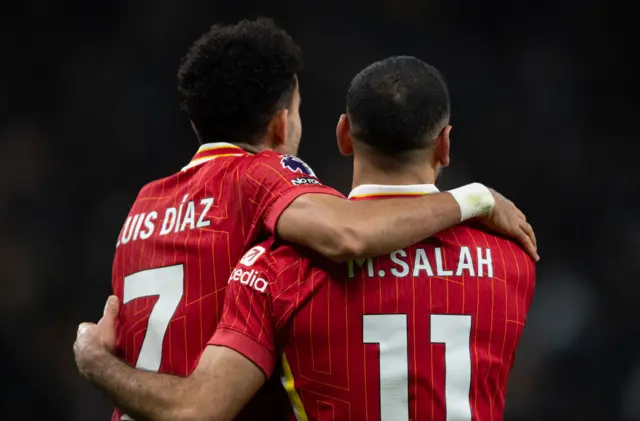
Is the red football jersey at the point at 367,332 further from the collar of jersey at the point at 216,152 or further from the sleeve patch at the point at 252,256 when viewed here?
the collar of jersey at the point at 216,152

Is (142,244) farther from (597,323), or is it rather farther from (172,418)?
(597,323)

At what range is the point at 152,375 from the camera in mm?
2820

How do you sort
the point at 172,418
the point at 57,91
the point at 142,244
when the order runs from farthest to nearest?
the point at 57,91 → the point at 142,244 → the point at 172,418

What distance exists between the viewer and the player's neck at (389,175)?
9.18ft

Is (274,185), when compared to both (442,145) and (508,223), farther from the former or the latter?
(508,223)

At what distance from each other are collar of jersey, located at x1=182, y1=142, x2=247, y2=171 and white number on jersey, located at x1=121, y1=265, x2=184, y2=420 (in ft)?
1.24

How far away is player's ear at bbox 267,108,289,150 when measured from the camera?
10.8 ft

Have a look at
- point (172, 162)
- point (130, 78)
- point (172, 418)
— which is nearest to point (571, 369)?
point (172, 162)

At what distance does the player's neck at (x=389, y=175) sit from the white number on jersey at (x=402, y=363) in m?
0.38

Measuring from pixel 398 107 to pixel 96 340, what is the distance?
121 centimetres

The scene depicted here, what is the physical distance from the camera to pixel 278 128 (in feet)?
10.8

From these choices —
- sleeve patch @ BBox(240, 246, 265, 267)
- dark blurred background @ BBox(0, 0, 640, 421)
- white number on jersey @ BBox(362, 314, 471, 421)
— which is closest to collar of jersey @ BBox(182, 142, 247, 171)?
sleeve patch @ BBox(240, 246, 265, 267)

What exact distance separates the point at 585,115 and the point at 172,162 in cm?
346

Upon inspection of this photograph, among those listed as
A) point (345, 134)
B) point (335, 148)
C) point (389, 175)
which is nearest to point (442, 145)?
point (389, 175)
